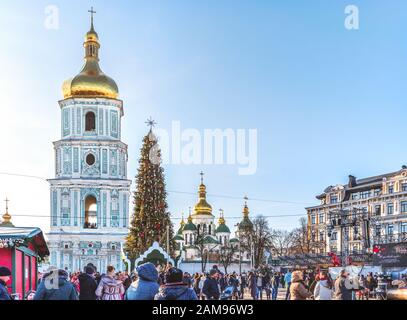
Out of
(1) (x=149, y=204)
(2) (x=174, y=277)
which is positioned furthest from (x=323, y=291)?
(1) (x=149, y=204)

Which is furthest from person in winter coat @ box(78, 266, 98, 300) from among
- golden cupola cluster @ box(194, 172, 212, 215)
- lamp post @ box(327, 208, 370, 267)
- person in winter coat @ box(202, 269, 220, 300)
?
golden cupola cluster @ box(194, 172, 212, 215)

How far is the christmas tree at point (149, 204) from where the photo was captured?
42656 millimetres

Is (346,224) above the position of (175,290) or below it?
above

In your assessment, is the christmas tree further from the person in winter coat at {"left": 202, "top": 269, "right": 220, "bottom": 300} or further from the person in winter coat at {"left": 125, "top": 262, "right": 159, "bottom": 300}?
the person in winter coat at {"left": 125, "top": 262, "right": 159, "bottom": 300}

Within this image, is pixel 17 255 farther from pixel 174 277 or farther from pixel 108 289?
pixel 174 277

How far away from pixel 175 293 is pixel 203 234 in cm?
6324

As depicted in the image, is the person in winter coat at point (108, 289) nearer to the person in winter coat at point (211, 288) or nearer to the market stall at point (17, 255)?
the person in winter coat at point (211, 288)

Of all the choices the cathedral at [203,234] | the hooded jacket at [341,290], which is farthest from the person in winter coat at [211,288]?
the cathedral at [203,234]

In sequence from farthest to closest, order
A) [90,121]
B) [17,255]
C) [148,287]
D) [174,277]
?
[90,121] → [17,255] → [148,287] → [174,277]

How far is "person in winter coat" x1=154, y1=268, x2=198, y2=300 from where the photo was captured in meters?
6.23

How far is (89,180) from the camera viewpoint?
53.3m

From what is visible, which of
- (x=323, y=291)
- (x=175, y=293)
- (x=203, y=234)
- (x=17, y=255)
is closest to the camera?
(x=175, y=293)
